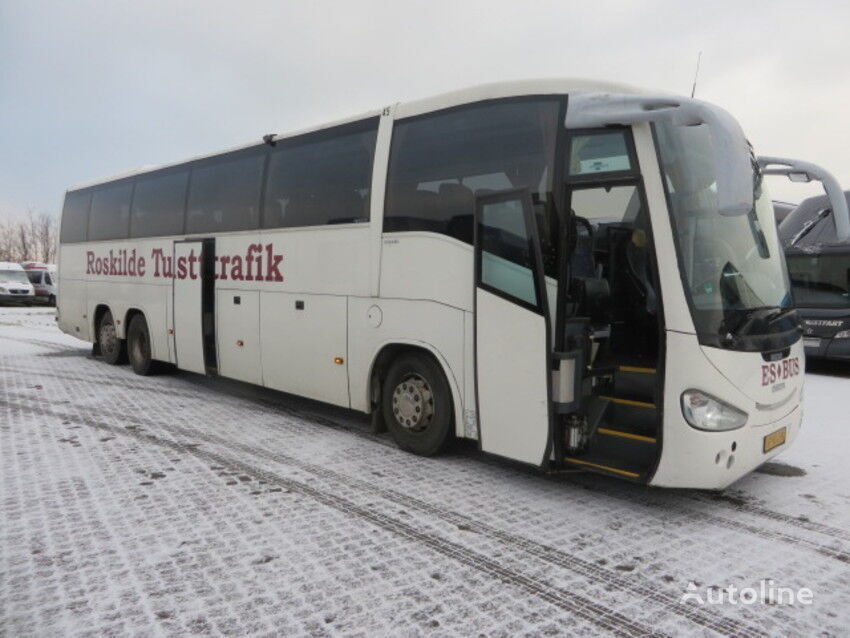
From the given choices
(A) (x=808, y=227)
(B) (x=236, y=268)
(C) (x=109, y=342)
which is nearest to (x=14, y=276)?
(C) (x=109, y=342)

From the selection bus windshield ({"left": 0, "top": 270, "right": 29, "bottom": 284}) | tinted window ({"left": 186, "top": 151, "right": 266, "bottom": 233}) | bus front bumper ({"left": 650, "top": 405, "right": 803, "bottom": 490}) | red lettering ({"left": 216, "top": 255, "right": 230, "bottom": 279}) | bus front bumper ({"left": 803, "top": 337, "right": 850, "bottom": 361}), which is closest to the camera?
bus front bumper ({"left": 650, "top": 405, "right": 803, "bottom": 490})

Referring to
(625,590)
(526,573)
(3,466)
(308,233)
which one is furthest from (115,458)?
(625,590)

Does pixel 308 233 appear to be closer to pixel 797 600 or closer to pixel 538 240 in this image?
pixel 538 240

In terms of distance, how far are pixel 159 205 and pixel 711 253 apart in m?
7.81

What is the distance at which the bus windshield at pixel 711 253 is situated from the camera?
13.7ft

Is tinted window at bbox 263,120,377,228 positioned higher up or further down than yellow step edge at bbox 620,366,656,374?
higher up

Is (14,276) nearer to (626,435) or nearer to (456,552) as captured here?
(456,552)

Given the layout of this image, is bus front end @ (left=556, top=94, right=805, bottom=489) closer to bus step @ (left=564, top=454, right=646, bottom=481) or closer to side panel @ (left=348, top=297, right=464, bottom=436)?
bus step @ (left=564, top=454, right=646, bottom=481)

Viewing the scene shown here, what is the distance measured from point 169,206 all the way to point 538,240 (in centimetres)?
645

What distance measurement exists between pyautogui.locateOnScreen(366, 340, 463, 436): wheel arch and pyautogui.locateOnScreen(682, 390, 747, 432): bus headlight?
1.80 metres

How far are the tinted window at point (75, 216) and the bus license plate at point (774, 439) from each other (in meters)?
11.1

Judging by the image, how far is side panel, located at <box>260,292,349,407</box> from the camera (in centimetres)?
641

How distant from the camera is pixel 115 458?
18.4 ft

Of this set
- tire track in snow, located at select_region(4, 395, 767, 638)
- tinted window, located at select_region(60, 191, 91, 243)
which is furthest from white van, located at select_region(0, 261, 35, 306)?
tire track in snow, located at select_region(4, 395, 767, 638)
